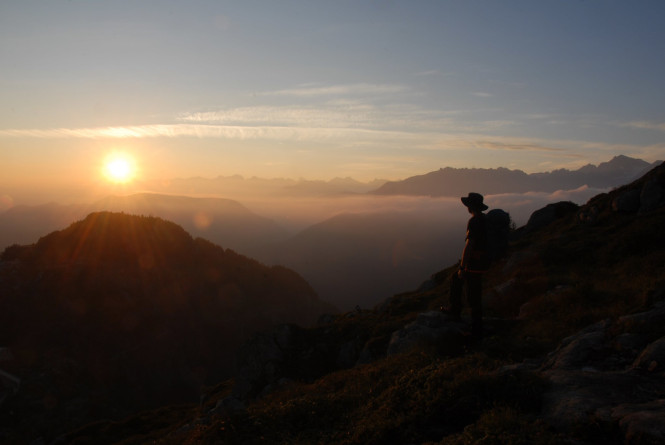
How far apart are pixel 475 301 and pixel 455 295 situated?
1.31 metres

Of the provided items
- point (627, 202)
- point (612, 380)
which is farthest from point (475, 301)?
point (627, 202)

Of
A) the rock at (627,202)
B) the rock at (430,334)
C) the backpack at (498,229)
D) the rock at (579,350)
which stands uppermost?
the rock at (627,202)

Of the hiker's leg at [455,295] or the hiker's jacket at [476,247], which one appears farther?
the hiker's leg at [455,295]

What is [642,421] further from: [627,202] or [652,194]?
[627,202]

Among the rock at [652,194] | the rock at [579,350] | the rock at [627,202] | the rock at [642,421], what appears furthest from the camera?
the rock at [627,202]

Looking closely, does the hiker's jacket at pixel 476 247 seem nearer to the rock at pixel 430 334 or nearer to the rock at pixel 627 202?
the rock at pixel 430 334

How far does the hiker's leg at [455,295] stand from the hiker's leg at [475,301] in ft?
3.01

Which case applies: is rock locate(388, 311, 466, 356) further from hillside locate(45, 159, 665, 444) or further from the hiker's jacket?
the hiker's jacket

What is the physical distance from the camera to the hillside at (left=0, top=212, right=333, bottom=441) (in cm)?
4903

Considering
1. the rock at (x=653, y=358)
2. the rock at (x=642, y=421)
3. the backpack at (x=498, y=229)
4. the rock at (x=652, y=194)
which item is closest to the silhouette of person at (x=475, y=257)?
the rock at (x=653, y=358)

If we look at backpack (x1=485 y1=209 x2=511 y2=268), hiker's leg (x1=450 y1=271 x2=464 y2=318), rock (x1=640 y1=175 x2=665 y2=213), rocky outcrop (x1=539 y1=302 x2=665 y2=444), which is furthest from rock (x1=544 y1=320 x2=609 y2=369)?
rock (x1=640 y1=175 x2=665 y2=213)

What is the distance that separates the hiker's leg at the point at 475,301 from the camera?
1215cm

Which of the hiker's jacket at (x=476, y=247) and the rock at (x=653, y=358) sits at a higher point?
the hiker's jacket at (x=476, y=247)

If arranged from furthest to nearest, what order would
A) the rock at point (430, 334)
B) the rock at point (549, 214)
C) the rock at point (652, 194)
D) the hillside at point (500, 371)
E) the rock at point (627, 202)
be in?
the rock at point (549, 214) < the rock at point (627, 202) < the rock at point (652, 194) < the rock at point (430, 334) < the hillside at point (500, 371)
